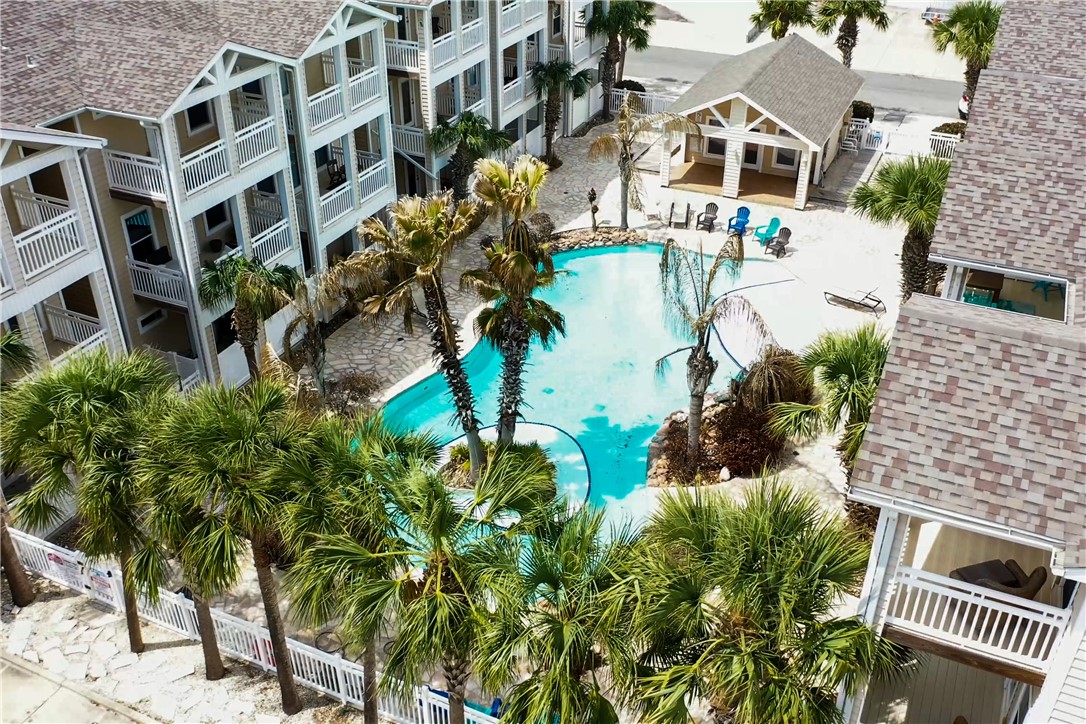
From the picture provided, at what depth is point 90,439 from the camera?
14.3m

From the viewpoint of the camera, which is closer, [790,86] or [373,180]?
[373,180]

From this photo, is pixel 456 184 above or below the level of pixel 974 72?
below

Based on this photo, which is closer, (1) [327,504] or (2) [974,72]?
(1) [327,504]

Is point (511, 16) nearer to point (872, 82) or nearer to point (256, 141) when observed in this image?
point (256, 141)

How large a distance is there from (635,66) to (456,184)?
2009cm

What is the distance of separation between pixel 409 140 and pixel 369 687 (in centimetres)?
2101

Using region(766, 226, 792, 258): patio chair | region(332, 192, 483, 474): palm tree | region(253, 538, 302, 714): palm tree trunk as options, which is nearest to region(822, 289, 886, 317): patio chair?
region(766, 226, 792, 258): patio chair

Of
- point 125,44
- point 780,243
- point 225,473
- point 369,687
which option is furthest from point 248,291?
point 780,243

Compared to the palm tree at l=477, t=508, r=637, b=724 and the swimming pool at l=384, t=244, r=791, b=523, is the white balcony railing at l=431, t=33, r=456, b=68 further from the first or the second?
the palm tree at l=477, t=508, r=637, b=724

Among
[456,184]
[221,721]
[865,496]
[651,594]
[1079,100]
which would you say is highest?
[1079,100]

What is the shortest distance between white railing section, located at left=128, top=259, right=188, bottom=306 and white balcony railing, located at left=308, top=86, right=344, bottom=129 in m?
6.04

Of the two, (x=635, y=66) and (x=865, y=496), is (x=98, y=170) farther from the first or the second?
(x=635, y=66)

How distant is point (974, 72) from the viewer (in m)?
35.7

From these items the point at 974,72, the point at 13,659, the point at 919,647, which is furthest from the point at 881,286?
the point at 13,659
